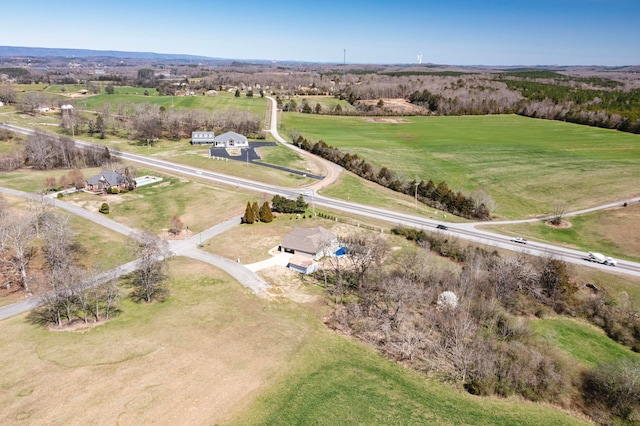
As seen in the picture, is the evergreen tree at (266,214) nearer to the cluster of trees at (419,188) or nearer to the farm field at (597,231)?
the cluster of trees at (419,188)

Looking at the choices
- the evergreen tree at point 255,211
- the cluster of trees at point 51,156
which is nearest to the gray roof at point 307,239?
the evergreen tree at point 255,211

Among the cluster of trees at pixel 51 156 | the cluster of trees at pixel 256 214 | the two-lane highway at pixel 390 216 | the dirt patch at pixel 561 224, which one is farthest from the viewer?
the cluster of trees at pixel 51 156

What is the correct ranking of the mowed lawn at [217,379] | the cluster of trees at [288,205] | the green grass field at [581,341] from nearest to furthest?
the mowed lawn at [217,379] < the green grass field at [581,341] < the cluster of trees at [288,205]

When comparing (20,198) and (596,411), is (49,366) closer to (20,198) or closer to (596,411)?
(596,411)

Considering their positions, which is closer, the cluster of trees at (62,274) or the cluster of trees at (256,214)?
the cluster of trees at (62,274)

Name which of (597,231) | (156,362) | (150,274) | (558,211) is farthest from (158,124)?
(597,231)

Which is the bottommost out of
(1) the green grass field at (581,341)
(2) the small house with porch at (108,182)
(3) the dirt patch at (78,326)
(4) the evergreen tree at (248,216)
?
(1) the green grass field at (581,341)
